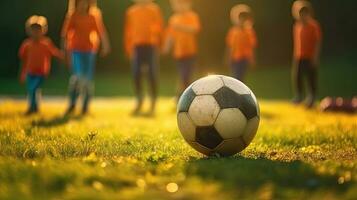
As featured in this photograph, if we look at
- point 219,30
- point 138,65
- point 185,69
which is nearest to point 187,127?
point 138,65

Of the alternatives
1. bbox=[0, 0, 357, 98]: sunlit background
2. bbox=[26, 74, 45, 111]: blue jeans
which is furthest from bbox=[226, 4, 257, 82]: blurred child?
bbox=[0, 0, 357, 98]: sunlit background

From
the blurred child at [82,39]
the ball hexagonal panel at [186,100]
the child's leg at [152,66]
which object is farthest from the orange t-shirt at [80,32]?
the ball hexagonal panel at [186,100]

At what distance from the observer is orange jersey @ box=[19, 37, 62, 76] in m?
12.6

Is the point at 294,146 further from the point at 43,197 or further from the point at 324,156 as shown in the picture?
the point at 43,197

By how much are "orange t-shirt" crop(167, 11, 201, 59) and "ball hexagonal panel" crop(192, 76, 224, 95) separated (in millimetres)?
8136

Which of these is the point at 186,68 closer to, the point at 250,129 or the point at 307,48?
the point at 307,48

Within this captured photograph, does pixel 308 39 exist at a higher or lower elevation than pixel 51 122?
higher

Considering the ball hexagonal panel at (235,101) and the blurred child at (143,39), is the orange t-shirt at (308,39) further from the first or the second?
the ball hexagonal panel at (235,101)

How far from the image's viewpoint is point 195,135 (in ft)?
20.1

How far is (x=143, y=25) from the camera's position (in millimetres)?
13055

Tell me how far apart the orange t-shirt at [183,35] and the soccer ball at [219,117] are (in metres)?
8.24

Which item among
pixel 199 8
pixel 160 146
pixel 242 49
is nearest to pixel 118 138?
pixel 160 146

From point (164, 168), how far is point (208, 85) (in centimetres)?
140

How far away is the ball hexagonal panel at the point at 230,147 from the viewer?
605 centimetres
